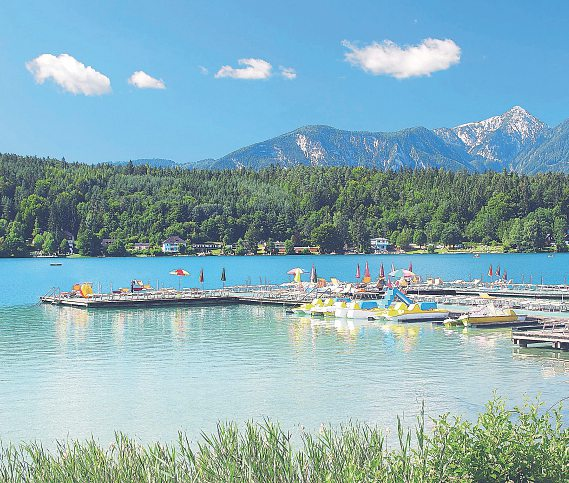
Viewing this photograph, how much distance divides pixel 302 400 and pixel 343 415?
2248 millimetres

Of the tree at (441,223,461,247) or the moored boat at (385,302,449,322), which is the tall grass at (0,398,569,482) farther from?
the tree at (441,223,461,247)

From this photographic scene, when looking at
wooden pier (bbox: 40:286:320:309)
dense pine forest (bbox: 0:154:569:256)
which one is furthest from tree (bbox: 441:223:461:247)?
wooden pier (bbox: 40:286:320:309)

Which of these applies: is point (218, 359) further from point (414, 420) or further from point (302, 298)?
point (302, 298)

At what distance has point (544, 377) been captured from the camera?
27.2 meters

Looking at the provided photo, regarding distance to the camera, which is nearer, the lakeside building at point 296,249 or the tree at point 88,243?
the tree at point 88,243

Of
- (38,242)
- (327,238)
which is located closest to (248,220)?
(327,238)

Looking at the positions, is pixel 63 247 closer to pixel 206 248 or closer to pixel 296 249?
pixel 206 248

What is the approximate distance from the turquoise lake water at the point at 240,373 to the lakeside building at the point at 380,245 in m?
146

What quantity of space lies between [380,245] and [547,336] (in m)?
161

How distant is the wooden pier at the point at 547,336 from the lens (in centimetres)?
3312

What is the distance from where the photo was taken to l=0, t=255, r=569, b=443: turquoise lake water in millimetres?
22219

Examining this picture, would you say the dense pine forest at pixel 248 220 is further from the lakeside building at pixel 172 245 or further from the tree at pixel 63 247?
the lakeside building at pixel 172 245

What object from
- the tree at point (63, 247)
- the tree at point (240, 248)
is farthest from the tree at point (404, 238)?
the tree at point (63, 247)

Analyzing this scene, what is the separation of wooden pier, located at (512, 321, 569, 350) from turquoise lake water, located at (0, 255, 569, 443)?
1.81 ft
